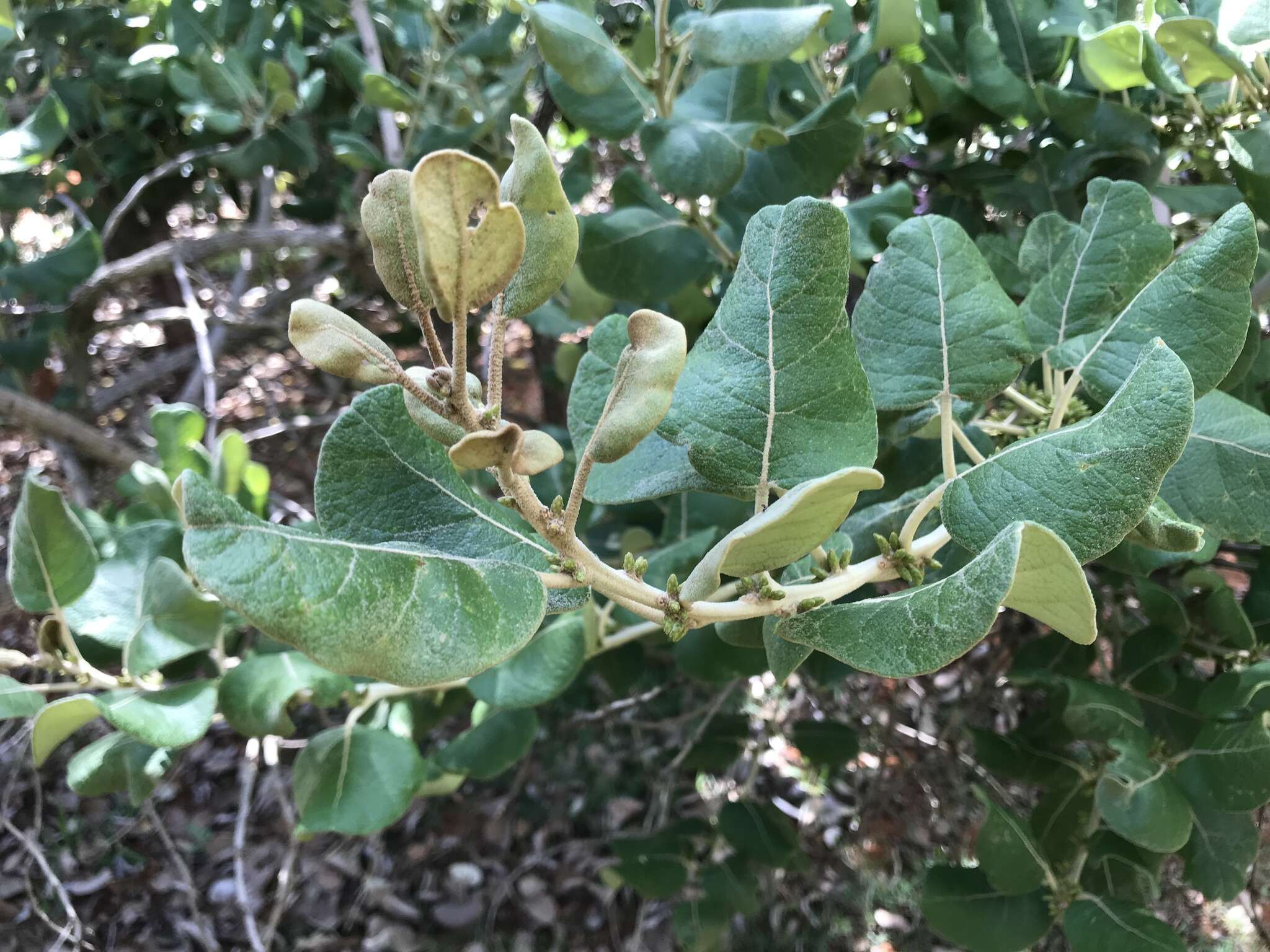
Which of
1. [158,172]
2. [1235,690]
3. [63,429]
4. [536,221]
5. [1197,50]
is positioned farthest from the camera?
[158,172]

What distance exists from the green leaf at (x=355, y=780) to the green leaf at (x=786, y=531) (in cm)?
62

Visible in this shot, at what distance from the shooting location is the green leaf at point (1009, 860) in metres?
1.12

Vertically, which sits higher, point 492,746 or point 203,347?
point 203,347

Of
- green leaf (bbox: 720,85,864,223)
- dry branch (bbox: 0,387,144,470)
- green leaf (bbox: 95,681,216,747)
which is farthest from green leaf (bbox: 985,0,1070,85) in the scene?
dry branch (bbox: 0,387,144,470)

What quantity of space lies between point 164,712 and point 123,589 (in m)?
0.24

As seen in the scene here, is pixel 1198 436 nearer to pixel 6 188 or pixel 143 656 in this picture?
pixel 143 656

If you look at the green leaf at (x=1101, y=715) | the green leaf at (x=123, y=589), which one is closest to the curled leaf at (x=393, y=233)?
the green leaf at (x=123, y=589)

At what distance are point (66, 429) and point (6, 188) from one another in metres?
0.53

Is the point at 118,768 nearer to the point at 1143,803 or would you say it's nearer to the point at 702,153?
the point at 702,153

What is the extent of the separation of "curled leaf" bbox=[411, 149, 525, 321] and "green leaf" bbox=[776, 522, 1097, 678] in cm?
27

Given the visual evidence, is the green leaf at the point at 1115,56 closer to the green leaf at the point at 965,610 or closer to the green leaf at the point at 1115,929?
the green leaf at the point at 965,610

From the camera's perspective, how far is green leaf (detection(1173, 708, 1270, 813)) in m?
0.87

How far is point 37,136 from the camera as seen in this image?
5.26 ft

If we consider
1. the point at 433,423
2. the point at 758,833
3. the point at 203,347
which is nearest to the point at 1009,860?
the point at 758,833
